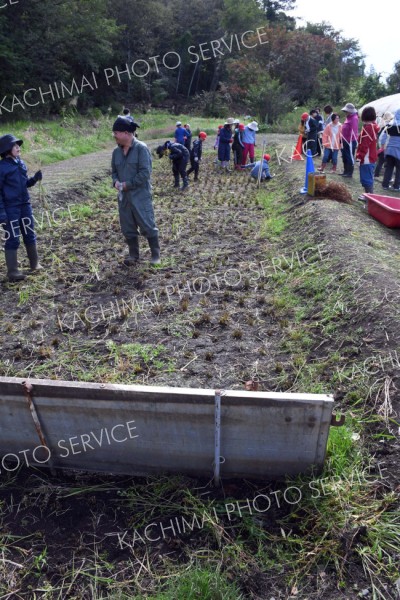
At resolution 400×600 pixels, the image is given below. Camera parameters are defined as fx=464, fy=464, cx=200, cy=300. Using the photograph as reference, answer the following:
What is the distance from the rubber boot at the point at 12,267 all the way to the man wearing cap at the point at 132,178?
61.0 inches

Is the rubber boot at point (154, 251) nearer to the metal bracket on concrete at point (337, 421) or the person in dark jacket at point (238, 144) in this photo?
the metal bracket on concrete at point (337, 421)

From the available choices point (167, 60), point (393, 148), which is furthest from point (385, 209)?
point (167, 60)

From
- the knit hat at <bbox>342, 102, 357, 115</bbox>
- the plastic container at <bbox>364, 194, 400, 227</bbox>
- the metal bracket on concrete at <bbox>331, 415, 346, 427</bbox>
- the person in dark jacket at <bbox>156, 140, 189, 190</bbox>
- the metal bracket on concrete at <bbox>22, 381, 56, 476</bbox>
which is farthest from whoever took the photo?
the person in dark jacket at <bbox>156, 140, 189, 190</bbox>

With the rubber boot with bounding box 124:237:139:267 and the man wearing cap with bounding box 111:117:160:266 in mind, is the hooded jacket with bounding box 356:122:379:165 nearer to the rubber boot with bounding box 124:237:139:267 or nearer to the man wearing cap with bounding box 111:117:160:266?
the man wearing cap with bounding box 111:117:160:266

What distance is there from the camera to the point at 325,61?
136 ft

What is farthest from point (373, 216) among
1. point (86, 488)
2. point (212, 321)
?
point (86, 488)

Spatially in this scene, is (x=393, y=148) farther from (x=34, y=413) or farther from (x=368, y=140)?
(x=34, y=413)

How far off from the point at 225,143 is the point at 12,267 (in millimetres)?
10052

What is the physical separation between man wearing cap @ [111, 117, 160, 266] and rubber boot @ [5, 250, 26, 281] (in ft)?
5.08

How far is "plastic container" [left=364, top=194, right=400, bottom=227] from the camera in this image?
792cm

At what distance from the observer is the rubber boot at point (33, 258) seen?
260 inches

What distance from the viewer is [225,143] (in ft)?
48.3

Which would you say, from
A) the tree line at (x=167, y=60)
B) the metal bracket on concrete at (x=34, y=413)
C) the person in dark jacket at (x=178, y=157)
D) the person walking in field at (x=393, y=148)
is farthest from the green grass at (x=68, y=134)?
the metal bracket on concrete at (x=34, y=413)

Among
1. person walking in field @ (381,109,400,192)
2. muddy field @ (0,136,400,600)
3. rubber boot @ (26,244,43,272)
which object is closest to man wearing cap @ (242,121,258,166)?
person walking in field @ (381,109,400,192)
